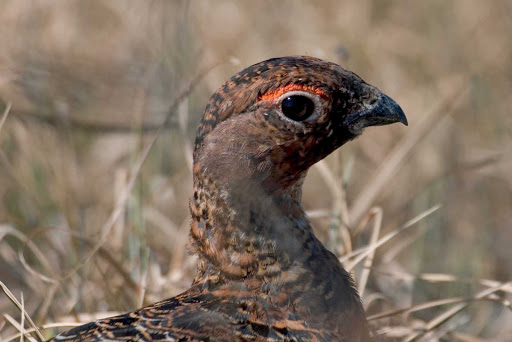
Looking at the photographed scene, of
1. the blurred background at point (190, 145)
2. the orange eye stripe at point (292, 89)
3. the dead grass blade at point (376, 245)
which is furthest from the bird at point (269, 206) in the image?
the blurred background at point (190, 145)

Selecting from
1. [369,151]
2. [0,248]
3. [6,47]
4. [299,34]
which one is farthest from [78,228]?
[299,34]

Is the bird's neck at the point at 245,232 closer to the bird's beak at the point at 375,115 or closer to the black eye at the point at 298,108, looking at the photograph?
the black eye at the point at 298,108

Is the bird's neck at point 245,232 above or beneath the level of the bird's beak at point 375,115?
beneath

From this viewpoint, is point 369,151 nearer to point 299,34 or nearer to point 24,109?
point 299,34

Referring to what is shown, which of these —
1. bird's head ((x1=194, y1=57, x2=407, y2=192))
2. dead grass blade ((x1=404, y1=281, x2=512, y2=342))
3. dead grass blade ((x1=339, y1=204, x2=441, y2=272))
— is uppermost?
bird's head ((x1=194, y1=57, x2=407, y2=192))

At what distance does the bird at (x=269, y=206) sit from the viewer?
3.06 meters

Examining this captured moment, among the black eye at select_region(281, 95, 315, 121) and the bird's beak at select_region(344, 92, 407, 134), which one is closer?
the black eye at select_region(281, 95, 315, 121)

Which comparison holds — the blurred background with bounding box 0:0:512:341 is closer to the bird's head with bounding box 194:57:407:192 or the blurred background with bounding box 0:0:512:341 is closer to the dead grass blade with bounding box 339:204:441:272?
the dead grass blade with bounding box 339:204:441:272

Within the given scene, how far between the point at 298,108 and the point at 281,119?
0.08 meters

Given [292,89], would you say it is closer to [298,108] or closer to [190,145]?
[298,108]

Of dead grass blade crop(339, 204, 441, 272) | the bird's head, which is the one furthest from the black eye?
dead grass blade crop(339, 204, 441, 272)

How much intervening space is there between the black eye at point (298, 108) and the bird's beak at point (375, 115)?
0.62 ft

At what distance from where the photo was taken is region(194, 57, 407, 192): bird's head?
316cm

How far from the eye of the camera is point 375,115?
3283mm
